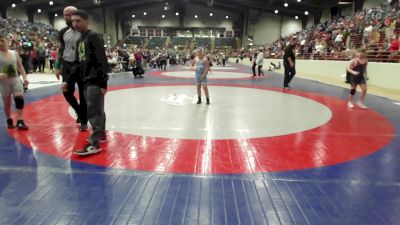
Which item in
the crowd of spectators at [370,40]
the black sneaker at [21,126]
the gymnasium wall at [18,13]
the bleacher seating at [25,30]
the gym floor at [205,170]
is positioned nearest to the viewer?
the gym floor at [205,170]

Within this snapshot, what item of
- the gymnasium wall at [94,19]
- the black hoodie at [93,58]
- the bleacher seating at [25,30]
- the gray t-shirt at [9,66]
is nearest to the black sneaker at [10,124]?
the gray t-shirt at [9,66]

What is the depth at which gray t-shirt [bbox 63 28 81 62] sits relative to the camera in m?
4.70

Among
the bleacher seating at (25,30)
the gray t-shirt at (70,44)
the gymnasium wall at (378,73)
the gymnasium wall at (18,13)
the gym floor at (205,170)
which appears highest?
the gymnasium wall at (18,13)

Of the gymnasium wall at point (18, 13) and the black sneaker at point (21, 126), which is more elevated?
the gymnasium wall at point (18, 13)

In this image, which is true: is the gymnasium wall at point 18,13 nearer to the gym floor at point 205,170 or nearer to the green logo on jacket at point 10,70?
the gym floor at point 205,170

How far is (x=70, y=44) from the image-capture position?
476 centimetres

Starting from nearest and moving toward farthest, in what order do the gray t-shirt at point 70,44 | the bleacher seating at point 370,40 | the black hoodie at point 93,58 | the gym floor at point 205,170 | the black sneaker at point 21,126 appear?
the gym floor at point 205,170 < the black hoodie at point 93,58 < the gray t-shirt at point 70,44 < the black sneaker at point 21,126 < the bleacher seating at point 370,40

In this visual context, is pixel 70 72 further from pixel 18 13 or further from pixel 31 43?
pixel 18 13

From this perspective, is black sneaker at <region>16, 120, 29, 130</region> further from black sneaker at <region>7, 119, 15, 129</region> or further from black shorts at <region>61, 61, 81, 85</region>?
black shorts at <region>61, 61, 81, 85</region>

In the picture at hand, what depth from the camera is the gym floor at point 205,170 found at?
2637 mm

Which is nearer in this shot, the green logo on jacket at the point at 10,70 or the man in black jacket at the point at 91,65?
the man in black jacket at the point at 91,65

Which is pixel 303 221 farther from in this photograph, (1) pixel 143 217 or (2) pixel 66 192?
(2) pixel 66 192

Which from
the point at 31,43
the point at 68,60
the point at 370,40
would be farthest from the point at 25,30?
the point at 68,60

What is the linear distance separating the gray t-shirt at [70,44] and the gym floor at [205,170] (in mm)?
1160
